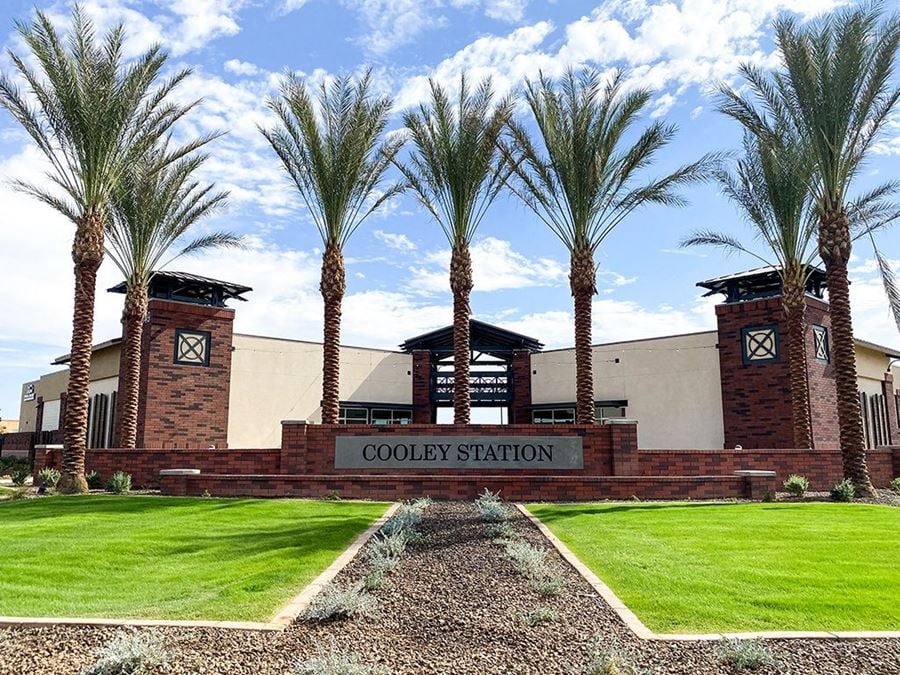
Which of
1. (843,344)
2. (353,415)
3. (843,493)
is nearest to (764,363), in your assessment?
(843,344)

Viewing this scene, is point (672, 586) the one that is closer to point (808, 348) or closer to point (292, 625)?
point (292, 625)

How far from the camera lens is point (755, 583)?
7023 millimetres

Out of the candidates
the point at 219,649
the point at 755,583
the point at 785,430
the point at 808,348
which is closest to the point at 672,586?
the point at 755,583

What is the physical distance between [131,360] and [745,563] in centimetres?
1863

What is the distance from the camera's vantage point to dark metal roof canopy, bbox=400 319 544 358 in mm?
29406

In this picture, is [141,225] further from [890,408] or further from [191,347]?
[890,408]

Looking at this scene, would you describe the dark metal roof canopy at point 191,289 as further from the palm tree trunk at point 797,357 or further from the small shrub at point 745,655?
the small shrub at point 745,655

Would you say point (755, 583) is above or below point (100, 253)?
below

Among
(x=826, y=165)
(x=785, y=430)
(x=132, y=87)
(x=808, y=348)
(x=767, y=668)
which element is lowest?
(x=767, y=668)

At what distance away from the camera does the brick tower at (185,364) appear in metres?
23.2

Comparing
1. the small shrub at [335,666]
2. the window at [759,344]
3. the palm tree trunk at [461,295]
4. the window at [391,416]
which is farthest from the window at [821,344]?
the small shrub at [335,666]

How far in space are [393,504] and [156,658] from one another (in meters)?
9.22

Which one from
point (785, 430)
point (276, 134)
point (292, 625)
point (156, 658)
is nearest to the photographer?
point (156, 658)

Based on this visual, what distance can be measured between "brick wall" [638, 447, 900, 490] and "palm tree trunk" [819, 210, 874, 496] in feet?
3.55
